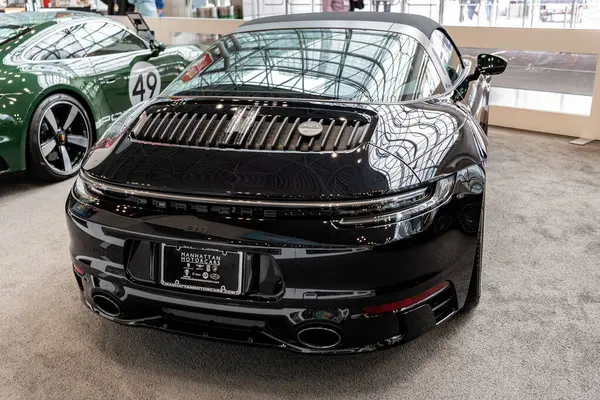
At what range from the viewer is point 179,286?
179cm

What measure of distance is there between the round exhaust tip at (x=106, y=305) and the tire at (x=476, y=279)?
50.3 inches

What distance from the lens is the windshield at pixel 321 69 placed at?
225 centimetres

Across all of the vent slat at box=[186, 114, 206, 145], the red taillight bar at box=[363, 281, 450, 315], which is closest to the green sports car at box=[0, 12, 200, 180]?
the vent slat at box=[186, 114, 206, 145]

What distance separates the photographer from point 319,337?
1.78 metres

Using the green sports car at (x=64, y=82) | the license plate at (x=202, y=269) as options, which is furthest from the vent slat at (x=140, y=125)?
the green sports car at (x=64, y=82)

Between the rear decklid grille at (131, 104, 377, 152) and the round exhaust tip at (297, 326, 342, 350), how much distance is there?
551mm

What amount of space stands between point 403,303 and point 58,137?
3247 mm

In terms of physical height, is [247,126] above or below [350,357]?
above

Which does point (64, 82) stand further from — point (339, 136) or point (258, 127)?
point (339, 136)

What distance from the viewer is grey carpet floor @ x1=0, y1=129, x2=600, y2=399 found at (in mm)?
1951

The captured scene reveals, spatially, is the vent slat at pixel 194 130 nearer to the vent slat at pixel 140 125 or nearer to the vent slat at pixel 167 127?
the vent slat at pixel 167 127

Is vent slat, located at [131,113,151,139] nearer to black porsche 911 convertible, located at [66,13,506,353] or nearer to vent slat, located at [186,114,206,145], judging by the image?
black porsche 911 convertible, located at [66,13,506,353]

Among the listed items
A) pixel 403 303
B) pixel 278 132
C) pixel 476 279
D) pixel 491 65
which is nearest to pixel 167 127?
pixel 278 132

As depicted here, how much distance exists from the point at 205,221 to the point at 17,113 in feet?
8.75
